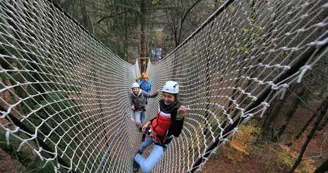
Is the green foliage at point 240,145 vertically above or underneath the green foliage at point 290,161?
above

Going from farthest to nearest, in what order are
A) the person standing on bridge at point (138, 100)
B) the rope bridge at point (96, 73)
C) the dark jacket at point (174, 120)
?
1. the person standing on bridge at point (138, 100)
2. the dark jacket at point (174, 120)
3. the rope bridge at point (96, 73)

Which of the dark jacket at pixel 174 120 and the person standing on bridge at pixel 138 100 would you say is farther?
the person standing on bridge at pixel 138 100

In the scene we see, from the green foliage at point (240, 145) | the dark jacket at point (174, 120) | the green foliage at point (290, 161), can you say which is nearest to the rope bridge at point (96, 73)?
the dark jacket at point (174, 120)

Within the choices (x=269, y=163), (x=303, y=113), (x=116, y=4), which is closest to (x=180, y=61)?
(x=116, y=4)

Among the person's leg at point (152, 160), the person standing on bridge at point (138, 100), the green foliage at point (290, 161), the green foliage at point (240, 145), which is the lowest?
the green foliage at point (290, 161)

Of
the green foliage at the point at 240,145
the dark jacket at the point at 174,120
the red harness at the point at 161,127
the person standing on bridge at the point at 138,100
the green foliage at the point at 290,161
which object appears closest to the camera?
the dark jacket at the point at 174,120

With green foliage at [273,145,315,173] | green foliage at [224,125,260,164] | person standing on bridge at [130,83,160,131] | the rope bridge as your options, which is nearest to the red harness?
the rope bridge

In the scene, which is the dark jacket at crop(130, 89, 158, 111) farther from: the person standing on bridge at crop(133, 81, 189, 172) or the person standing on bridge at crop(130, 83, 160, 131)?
the person standing on bridge at crop(133, 81, 189, 172)

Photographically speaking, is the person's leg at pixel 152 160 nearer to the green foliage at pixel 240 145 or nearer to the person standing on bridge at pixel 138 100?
the person standing on bridge at pixel 138 100

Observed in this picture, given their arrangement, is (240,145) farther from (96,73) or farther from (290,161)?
(96,73)

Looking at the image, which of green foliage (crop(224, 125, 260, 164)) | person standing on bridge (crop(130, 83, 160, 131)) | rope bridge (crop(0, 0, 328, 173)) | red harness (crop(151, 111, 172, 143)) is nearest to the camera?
rope bridge (crop(0, 0, 328, 173))

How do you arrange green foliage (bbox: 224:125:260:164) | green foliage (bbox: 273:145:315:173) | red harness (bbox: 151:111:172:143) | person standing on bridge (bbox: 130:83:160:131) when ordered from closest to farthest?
red harness (bbox: 151:111:172:143) < person standing on bridge (bbox: 130:83:160:131) < green foliage (bbox: 273:145:315:173) < green foliage (bbox: 224:125:260:164)

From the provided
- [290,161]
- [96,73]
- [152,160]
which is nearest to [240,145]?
[290,161]

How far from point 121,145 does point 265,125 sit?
664 cm
